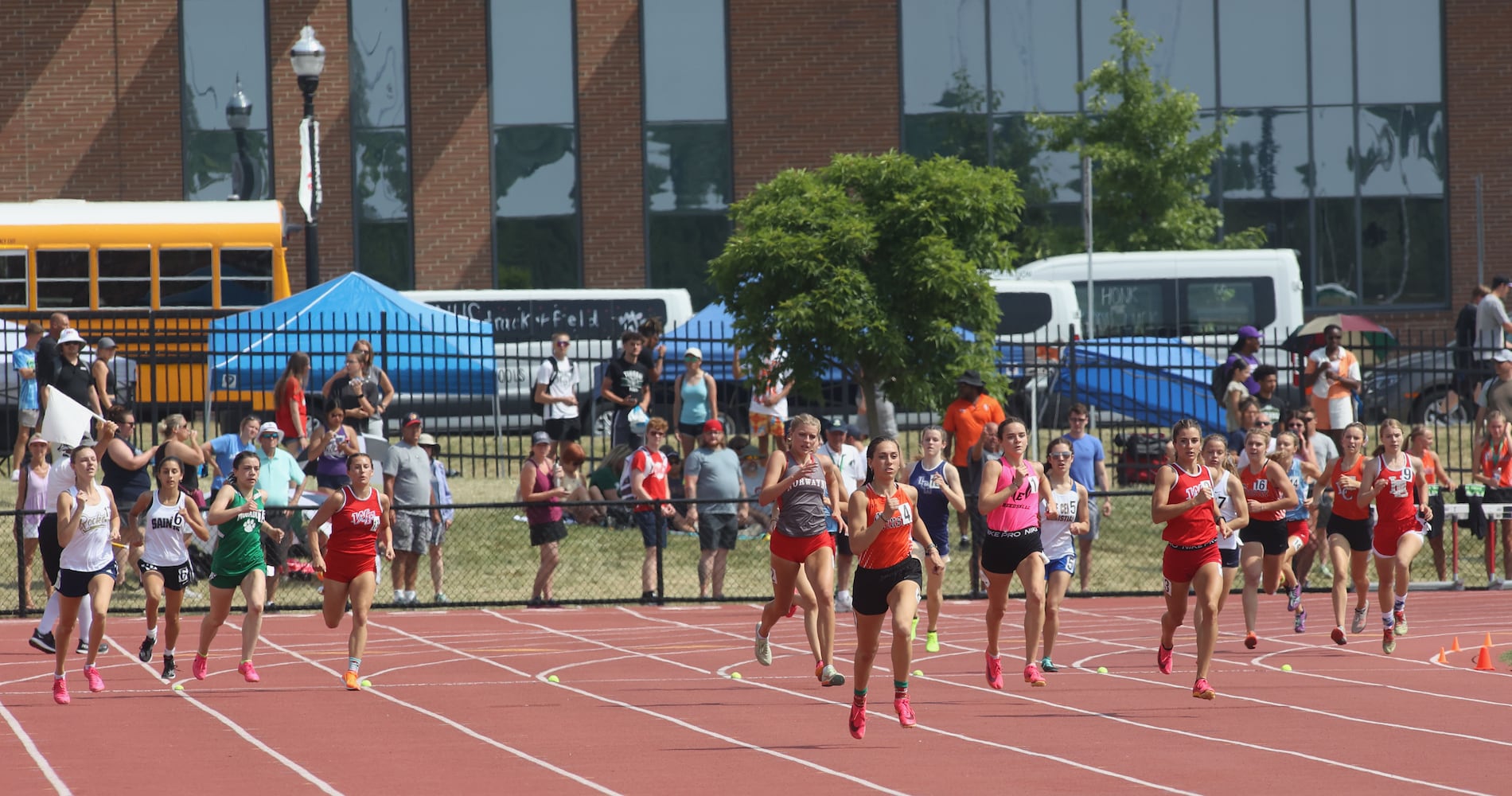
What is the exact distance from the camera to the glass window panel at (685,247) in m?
34.1

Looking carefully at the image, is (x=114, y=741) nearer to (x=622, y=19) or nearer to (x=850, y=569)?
(x=850, y=569)

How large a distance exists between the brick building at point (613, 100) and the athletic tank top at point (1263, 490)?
1969 cm

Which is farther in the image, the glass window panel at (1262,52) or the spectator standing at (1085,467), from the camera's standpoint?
the glass window panel at (1262,52)

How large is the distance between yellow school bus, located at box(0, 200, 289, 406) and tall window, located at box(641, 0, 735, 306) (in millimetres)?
9807

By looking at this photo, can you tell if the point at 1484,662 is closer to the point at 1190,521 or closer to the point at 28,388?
the point at 1190,521

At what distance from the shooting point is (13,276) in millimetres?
24875

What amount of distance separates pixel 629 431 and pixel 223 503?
7746mm

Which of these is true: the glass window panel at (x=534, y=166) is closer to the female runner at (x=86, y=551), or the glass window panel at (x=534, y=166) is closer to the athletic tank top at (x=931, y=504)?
the athletic tank top at (x=931, y=504)

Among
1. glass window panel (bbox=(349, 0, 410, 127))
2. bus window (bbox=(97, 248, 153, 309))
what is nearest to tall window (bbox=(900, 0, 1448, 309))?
glass window panel (bbox=(349, 0, 410, 127))

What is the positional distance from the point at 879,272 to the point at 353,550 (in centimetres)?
837

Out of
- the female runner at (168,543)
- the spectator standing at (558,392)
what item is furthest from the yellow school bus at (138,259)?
the female runner at (168,543)

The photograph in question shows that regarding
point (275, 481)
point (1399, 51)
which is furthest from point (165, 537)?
point (1399, 51)

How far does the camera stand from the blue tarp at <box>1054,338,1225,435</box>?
72.7ft

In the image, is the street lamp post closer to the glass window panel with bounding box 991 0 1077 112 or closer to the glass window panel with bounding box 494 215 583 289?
the glass window panel with bounding box 494 215 583 289
